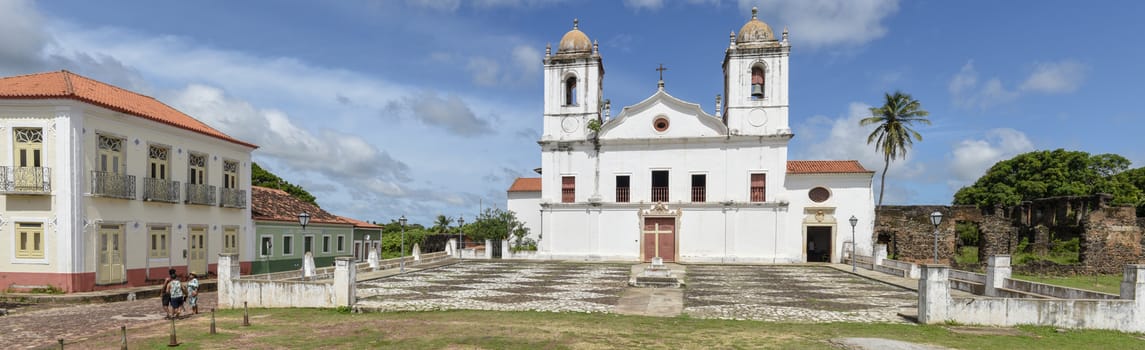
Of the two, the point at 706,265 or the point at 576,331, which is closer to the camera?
the point at 576,331

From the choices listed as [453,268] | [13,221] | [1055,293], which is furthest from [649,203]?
[13,221]

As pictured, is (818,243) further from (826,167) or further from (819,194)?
(826,167)

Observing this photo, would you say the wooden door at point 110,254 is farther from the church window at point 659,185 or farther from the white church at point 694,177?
the church window at point 659,185

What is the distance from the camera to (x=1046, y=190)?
4159cm

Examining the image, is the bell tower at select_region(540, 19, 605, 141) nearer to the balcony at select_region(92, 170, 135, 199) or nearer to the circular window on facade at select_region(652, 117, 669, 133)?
the circular window on facade at select_region(652, 117, 669, 133)

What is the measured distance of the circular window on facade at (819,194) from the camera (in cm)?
3059

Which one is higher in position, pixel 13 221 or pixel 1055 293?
pixel 13 221

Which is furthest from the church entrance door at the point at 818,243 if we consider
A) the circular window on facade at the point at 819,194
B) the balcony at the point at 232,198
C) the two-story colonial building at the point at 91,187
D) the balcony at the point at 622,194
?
the two-story colonial building at the point at 91,187

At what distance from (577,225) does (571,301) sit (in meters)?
17.2

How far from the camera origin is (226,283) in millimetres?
13414

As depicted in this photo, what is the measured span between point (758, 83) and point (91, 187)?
88.6 feet

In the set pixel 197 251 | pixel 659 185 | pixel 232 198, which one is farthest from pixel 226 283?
pixel 659 185

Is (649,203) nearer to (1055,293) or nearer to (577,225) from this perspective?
(577,225)

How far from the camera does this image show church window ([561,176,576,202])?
32.7 metres
